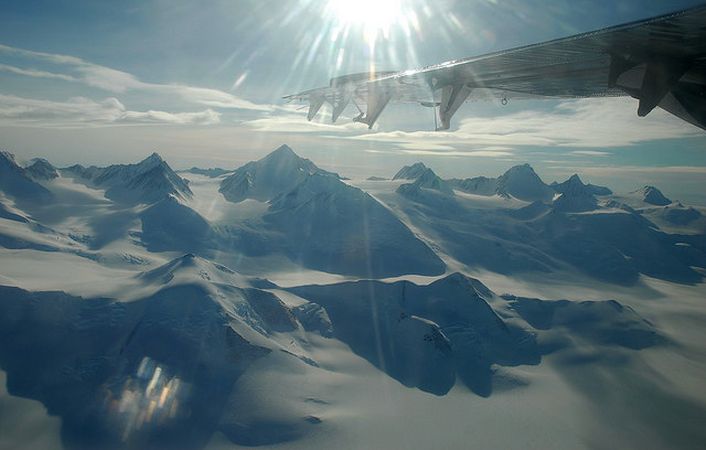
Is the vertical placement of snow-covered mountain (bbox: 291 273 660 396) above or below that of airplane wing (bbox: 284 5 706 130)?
below

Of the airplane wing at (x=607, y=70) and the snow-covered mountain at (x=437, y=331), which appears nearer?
the airplane wing at (x=607, y=70)

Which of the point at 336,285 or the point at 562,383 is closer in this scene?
the point at 562,383

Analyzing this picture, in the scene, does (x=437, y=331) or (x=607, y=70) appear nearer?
(x=607, y=70)

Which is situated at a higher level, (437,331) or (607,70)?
(607,70)

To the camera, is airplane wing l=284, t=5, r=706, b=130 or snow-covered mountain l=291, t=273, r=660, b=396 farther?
snow-covered mountain l=291, t=273, r=660, b=396

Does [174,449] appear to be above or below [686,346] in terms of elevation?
above

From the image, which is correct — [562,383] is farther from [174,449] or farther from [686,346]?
[174,449]

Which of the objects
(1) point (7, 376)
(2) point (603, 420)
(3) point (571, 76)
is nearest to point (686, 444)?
(2) point (603, 420)

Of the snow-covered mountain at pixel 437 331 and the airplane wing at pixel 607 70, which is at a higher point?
the airplane wing at pixel 607 70
